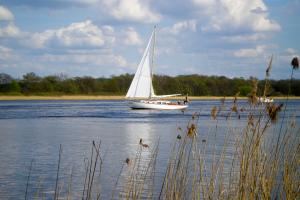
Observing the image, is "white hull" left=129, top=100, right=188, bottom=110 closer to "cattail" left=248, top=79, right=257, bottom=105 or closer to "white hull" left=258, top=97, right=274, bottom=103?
"white hull" left=258, top=97, right=274, bottom=103

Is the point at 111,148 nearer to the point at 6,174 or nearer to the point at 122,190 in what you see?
the point at 6,174

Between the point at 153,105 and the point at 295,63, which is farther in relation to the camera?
the point at 153,105

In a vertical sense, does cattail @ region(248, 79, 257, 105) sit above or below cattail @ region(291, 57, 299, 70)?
below

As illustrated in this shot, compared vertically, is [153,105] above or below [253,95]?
below

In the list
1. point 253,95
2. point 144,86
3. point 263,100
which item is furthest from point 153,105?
point 253,95

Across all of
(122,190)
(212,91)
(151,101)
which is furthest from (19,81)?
(122,190)

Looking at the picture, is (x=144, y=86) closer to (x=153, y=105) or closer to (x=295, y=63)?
(x=153, y=105)

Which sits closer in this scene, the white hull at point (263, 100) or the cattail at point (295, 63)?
the cattail at point (295, 63)

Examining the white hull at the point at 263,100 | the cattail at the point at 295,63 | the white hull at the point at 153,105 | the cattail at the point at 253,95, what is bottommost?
the white hull at the point at 153,105

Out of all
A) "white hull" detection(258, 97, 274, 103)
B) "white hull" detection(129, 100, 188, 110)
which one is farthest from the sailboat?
"white hull" detection(258, 97, 274, 103)

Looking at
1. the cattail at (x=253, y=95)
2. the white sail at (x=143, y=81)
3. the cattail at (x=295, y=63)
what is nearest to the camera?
the cattail at (x=253, y=95)

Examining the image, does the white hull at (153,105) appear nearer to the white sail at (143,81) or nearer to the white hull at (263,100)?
the white sail at (143,81)

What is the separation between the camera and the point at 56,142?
2005 centimetres

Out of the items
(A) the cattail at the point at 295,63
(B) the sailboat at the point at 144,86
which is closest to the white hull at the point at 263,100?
→ (A) the cattail at the point at 295,63
